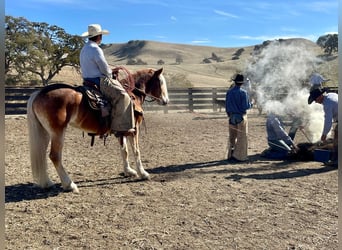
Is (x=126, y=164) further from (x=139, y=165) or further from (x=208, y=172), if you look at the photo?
(x=208, y=172)

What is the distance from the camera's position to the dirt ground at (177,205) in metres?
3.91

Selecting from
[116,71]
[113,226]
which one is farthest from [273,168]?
[113,226]

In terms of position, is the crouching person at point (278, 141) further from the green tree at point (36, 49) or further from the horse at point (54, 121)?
the green tree at point (36, 49)

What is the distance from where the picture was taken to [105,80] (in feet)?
19.2

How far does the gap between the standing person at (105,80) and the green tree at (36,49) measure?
64.5ft

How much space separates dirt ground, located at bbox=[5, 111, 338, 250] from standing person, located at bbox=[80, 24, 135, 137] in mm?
1028

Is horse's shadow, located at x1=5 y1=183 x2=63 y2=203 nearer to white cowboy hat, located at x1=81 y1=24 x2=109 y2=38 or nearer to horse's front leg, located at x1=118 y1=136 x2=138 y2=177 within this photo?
horse's front leg, located at x1=118 y1=136 x2=138 y2=177

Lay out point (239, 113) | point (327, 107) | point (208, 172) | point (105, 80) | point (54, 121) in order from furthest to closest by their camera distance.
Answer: point (239, 113)
point (208, 172)
point (327, 107)
point (105, 80)
point (54, 121)

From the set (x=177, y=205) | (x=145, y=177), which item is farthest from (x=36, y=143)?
(x=177, y=205)

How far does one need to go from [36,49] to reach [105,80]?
69.6ft

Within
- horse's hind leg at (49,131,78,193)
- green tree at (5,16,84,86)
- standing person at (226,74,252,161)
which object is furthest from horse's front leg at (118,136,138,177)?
green tree at (5,16,84,86)

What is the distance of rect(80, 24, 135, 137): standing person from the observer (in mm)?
5719

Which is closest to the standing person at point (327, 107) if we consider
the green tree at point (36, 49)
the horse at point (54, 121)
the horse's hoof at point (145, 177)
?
the horse's hoof at point (145, 177)

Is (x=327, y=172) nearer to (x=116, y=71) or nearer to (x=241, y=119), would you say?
(x=241, y=119)
